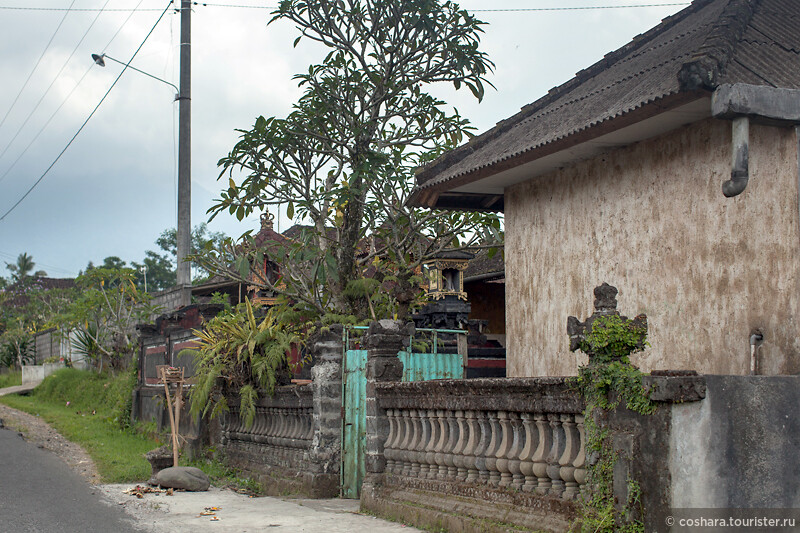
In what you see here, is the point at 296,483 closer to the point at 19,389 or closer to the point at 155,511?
the point at 155,511

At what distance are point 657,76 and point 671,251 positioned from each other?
1.64 m

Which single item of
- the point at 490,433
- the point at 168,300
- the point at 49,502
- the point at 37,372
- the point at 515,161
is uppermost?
the point at 515,161

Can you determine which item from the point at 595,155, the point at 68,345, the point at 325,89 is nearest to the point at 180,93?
the point at 325,89

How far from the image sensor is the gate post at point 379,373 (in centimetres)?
858

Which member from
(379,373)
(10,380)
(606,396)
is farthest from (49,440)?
(10,380)

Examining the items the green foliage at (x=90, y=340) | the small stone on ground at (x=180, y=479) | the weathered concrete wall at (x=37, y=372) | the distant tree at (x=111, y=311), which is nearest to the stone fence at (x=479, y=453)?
the small stone on ground at (x=180, y=479)

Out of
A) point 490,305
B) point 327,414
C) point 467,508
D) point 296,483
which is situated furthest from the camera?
point 490,305

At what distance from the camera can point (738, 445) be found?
17.2ft

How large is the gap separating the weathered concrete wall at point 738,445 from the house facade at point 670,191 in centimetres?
123

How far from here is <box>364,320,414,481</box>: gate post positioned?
338 inches

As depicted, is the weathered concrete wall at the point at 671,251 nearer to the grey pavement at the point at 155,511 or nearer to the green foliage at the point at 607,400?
the green foliage at the point at 607,400

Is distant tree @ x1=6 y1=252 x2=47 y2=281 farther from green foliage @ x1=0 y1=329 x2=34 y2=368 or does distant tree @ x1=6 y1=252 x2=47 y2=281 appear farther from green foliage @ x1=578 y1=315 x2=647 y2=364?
green foliage @ x1=578 y1=315 x2=647 y2=364

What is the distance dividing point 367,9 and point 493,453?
7144 millimetres

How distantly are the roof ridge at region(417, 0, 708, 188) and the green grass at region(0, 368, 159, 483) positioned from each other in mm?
6253
